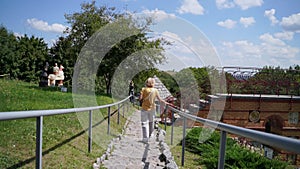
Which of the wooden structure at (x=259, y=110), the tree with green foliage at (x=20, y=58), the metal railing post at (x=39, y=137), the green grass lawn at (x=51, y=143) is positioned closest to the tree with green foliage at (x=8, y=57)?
the tree with green foliage at (x=20, y=58)

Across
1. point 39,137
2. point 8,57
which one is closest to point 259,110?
point 39,137

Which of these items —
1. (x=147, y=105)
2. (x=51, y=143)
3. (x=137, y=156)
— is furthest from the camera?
(x=147, y=105)

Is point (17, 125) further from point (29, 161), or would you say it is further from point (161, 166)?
point (161, 166)

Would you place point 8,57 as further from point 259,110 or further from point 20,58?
point 259,110

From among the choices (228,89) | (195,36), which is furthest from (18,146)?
(228,89)

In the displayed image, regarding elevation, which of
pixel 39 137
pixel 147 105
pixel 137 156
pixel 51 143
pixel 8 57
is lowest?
pixel 137 156

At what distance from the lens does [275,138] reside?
1.54 m

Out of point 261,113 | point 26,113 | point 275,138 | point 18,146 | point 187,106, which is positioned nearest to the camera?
point 275,138

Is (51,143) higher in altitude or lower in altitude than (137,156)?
higher

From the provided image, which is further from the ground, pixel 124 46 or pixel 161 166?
pixel 124 46

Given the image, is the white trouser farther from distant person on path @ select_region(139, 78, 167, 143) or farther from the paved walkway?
the paved walkway

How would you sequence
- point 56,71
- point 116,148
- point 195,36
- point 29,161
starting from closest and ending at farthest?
point 29,161
point 116,148
point 195,36
point 56,71

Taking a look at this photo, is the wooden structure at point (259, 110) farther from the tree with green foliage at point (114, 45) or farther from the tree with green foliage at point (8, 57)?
the tree with green foliage at point (8, 57)

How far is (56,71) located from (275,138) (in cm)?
1829
